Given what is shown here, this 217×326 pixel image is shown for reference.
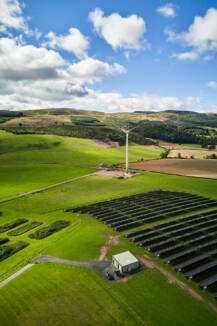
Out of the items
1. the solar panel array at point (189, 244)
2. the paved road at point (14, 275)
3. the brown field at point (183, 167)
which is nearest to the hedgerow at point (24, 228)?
the paved road at point (14, 275)

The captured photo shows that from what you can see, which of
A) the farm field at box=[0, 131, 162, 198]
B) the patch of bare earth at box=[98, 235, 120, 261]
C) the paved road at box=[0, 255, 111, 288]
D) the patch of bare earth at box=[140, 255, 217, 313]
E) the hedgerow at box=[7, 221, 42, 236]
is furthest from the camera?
the farm field at box=[0, 131, 162, 198]

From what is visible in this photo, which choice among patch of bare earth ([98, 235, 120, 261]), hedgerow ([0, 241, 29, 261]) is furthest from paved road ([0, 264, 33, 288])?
patch of bare earth ([98, 235, 120, 261])

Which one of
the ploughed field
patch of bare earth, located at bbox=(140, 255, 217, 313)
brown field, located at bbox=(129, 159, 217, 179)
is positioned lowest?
patch of bare earth, located at bbox=(140, 255, 217, 313)

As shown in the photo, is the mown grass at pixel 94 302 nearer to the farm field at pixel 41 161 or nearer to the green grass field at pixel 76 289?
the green grass field at pixel 76 289

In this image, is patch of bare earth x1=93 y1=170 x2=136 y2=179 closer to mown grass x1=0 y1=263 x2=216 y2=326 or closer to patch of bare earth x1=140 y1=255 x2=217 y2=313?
patch of bare earth x1=140 y1=255 x2=217 y2=313

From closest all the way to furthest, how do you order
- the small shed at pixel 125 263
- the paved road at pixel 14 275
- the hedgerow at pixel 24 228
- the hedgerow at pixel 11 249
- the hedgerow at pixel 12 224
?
1. the paved road at pixel 14 275
2. the small shed at pixel 125 263
3. the hedgerow at pixel 11 249
4. the hedgerow at pixel 24 228
5. the hedgerow at pixel 12 224

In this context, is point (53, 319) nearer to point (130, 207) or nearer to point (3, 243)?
point (3, 243)

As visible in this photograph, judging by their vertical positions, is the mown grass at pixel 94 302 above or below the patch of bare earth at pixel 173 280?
below
